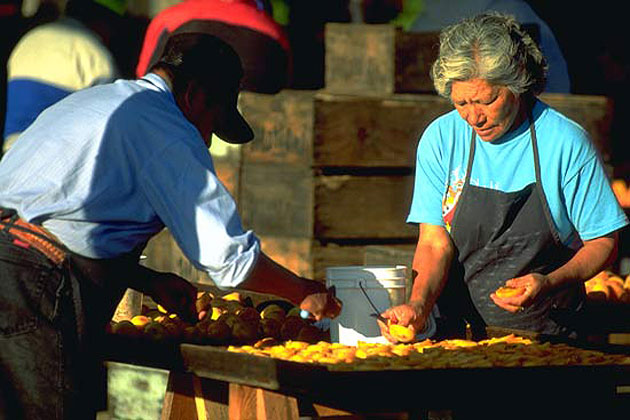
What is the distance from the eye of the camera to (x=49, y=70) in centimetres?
786

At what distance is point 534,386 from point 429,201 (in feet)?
3.91

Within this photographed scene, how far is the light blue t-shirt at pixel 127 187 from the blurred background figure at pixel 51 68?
3.64 meters

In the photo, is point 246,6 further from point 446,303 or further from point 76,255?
point 76,255

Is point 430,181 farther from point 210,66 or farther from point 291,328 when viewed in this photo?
point 210,66

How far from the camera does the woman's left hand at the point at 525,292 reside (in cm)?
470

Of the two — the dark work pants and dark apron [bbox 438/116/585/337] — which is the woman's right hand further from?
the dark work pants

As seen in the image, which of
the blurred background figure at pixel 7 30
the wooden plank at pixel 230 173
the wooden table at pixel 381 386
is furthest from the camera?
the blurred background figure at pixel 7 30

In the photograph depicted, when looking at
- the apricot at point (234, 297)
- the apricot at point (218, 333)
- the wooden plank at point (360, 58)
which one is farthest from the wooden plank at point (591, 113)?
the apricot at point (218, 333)

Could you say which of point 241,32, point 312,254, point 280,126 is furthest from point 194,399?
point 241,32

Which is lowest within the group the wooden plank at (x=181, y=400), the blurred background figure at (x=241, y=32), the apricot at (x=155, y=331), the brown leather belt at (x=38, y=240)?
the wooden plank at (x=181, y=400)

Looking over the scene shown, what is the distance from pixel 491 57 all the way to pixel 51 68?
11.9ft

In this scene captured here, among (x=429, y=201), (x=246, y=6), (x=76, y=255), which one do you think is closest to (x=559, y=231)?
(x=429, y=201)

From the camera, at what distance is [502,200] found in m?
5.01

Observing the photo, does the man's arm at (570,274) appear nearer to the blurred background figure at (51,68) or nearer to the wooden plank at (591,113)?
the wooden plank at (591,113)
